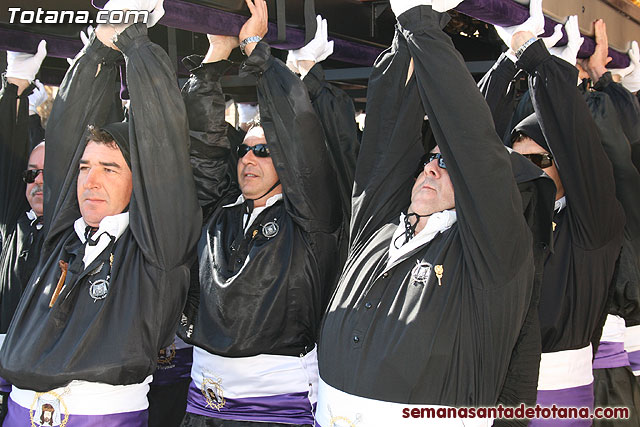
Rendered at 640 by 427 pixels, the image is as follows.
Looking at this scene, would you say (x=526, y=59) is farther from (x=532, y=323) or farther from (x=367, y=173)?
(x=532, y=323)

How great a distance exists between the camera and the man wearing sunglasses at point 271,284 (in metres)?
2.73

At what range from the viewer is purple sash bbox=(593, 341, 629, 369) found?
134 inches

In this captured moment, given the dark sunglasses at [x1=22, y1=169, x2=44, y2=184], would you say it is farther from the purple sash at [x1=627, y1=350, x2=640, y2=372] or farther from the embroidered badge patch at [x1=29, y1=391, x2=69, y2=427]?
the purple sash at [x1=627, y1=350, x2=640, y2=372]

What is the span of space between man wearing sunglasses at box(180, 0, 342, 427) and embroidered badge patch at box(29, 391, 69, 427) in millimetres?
553

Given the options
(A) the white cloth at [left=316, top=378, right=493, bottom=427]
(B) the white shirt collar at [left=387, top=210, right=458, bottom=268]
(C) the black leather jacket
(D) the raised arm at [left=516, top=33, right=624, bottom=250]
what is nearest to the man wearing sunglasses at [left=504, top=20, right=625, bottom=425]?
(D) the raised arm at [left=516, top=33, right=624, bottom=250]

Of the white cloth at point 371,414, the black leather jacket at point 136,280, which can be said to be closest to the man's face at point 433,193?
the white cloth at point 371,414

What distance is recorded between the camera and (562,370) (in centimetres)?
290

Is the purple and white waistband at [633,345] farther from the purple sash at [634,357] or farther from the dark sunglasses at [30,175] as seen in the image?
the dark sunglasses at [30,175]

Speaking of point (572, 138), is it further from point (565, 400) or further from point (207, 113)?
point (207, 113)

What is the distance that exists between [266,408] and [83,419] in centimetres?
66

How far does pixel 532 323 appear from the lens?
2340 mm

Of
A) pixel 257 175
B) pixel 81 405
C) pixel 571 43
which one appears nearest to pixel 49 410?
pixel 81 405

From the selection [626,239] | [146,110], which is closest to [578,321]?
[626,239]

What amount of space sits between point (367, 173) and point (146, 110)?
0.74m
